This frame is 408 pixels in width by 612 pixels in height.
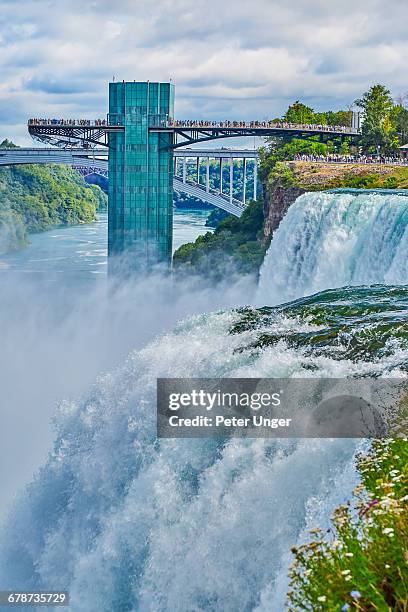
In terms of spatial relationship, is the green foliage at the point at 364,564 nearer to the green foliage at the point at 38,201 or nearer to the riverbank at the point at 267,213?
the riverbank at the point at 267,213

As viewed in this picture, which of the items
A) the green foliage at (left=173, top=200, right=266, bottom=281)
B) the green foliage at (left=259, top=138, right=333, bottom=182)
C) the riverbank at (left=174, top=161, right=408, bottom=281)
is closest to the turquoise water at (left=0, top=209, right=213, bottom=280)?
the green foliage at (left=173, top=200, right=266, bottom=281)

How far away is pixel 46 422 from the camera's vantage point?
75.9 feet

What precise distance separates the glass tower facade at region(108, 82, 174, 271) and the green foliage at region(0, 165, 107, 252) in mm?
34591

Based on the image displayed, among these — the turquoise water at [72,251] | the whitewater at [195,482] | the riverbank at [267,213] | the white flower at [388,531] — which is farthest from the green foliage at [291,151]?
the white flower at [388,531]

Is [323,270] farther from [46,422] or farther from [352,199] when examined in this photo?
[46,422]

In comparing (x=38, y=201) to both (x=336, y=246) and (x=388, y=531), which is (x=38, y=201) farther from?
(x=388, y=531)

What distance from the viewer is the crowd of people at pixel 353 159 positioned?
136ft

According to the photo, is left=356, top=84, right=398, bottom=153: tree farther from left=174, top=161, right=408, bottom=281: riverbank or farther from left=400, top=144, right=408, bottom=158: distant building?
left=174, top=161, right=408, bottom=281: riverbank

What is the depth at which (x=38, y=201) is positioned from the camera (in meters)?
86.2

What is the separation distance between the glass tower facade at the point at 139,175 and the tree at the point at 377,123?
10420 mm

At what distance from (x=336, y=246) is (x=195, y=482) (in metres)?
15.8

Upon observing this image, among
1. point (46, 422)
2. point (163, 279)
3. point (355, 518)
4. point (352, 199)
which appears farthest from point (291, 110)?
point (355, 518)

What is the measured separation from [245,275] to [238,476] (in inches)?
1199

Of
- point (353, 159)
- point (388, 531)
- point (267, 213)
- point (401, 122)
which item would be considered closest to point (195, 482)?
point (388, 531)
